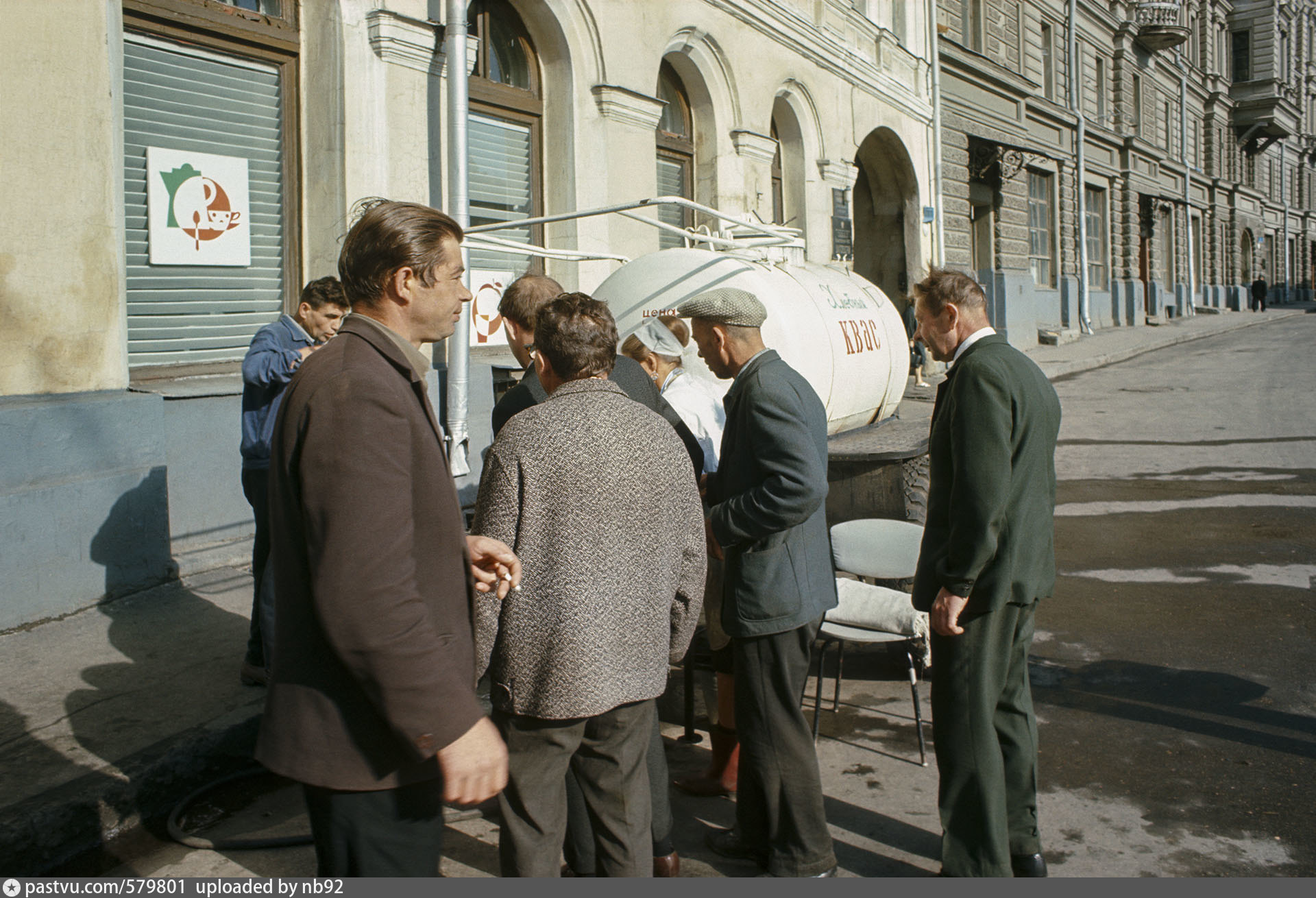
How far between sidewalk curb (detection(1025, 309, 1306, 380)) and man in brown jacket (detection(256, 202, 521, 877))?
45.5 ft

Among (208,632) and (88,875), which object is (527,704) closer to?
(88,875)

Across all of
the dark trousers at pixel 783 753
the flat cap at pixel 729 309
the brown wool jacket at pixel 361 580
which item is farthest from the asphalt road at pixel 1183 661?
the brown wool jacket at pixel 361 580

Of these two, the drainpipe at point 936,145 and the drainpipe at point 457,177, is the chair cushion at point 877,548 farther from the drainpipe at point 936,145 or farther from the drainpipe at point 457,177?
the drainpipe at point 936,145

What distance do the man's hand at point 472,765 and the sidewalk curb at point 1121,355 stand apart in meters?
13.9

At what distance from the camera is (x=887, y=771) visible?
4.09m

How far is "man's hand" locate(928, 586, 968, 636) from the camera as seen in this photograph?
3.04 metres

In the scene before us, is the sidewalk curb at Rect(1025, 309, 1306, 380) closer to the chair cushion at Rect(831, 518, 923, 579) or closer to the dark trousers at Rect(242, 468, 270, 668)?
the chair cushion at Rect(831, 518, 923, 579)

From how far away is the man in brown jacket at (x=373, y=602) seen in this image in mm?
1758

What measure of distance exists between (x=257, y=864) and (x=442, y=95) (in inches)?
261

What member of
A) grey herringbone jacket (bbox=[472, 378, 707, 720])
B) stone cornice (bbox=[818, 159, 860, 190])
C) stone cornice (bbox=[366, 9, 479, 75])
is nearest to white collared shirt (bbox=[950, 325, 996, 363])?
grey herringbone jacket (bbox=[472, 378, 707, 720])

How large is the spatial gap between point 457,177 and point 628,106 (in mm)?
2979

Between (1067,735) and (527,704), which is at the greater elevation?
(527,704)

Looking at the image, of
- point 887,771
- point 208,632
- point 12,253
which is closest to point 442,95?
point 12,253

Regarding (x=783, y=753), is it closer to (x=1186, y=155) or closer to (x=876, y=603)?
(x=876, y=603)
